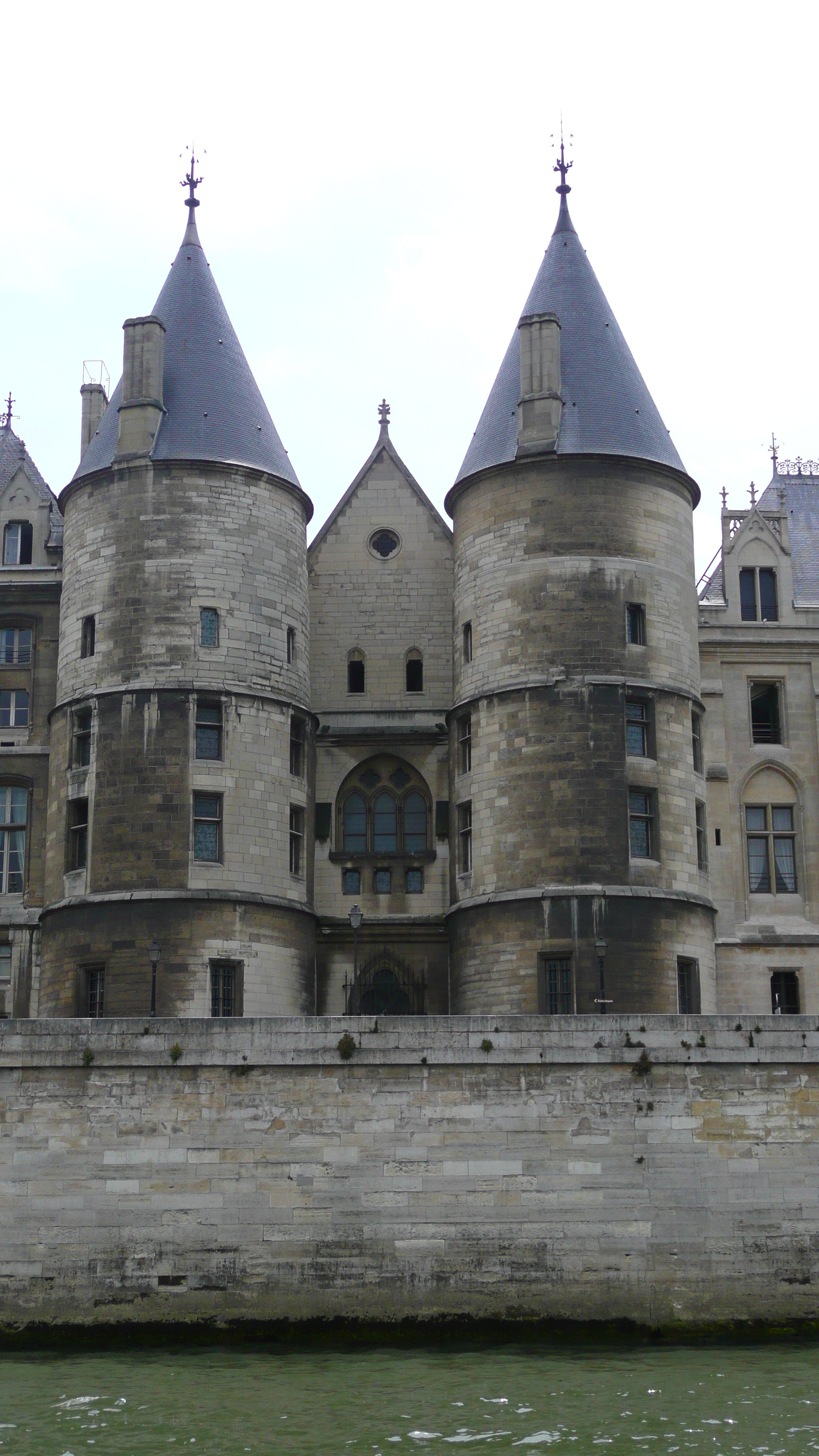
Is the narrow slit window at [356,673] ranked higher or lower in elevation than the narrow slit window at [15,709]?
higher

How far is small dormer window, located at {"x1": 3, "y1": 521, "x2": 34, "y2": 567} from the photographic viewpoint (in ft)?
149

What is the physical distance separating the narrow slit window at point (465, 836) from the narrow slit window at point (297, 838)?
3.71m

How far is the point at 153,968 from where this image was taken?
1416 inches

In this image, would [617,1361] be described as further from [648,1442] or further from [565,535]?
[565,535]

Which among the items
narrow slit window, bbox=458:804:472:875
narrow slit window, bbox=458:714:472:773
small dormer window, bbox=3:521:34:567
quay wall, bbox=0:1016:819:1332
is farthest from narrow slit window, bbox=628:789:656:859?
small dormer window, bbox=3:521:34:567

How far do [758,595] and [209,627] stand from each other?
14766mm

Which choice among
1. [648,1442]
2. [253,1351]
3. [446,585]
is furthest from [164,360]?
[648,1442]

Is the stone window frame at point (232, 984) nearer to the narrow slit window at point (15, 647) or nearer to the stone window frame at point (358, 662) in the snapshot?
the stone window frame at point (358, 662)

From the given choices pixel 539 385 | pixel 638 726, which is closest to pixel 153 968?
pixel 638 726

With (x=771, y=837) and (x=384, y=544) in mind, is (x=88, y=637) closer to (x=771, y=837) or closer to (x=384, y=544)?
(x=384, y=544)

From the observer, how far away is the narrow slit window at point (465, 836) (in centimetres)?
4069

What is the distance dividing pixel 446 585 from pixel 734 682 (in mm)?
7786

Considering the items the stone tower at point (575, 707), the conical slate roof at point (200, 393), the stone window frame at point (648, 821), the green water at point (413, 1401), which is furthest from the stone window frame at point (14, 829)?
the green water at point (413, 1401)

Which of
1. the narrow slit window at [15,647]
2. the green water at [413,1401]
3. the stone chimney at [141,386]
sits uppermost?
the stone chimney at [141,386]
